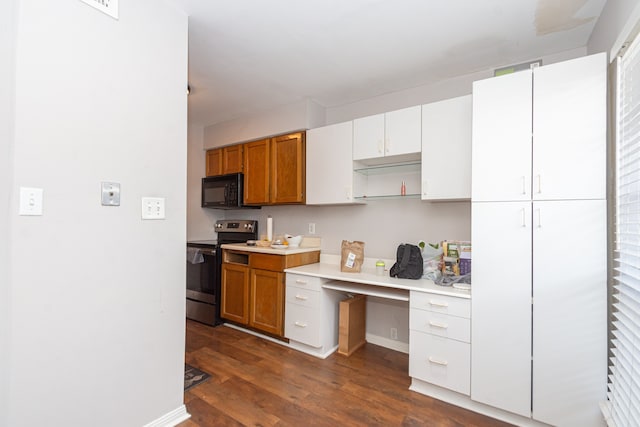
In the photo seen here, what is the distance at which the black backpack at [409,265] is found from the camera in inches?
95.3

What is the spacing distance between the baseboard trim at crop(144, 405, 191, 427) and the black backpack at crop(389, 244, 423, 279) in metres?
1.72

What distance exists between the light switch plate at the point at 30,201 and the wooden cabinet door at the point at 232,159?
8.09ft

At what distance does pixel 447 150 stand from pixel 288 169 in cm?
164

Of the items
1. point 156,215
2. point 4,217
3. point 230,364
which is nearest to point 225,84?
point 156,215

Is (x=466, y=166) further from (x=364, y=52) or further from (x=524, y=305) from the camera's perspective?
(x=364, y=52)

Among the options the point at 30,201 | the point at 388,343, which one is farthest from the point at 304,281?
the point at 30,201

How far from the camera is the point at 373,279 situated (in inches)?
95.3

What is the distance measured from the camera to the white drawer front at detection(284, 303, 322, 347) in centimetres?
262

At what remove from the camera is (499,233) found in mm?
1837

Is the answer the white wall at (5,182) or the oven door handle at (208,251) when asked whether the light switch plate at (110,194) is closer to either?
the white wall at (5,182)

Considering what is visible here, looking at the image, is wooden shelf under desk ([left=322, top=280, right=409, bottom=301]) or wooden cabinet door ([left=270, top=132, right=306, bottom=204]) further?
wooden cabinet door ([left=270, top=132, right=306, bottom=204])

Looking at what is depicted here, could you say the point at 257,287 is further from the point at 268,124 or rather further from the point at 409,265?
the point at 268,124

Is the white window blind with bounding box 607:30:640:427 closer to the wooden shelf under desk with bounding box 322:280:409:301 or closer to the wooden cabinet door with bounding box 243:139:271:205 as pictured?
the wooden shelf under desk with bounding box 322:280:409:301

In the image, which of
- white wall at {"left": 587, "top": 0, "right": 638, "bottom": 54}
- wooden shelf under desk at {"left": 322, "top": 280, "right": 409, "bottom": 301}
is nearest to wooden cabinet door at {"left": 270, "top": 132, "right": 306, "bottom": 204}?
wooden shelf under desk at {"left": 322, "top": 280, "right": 409, "bottom": 301}
